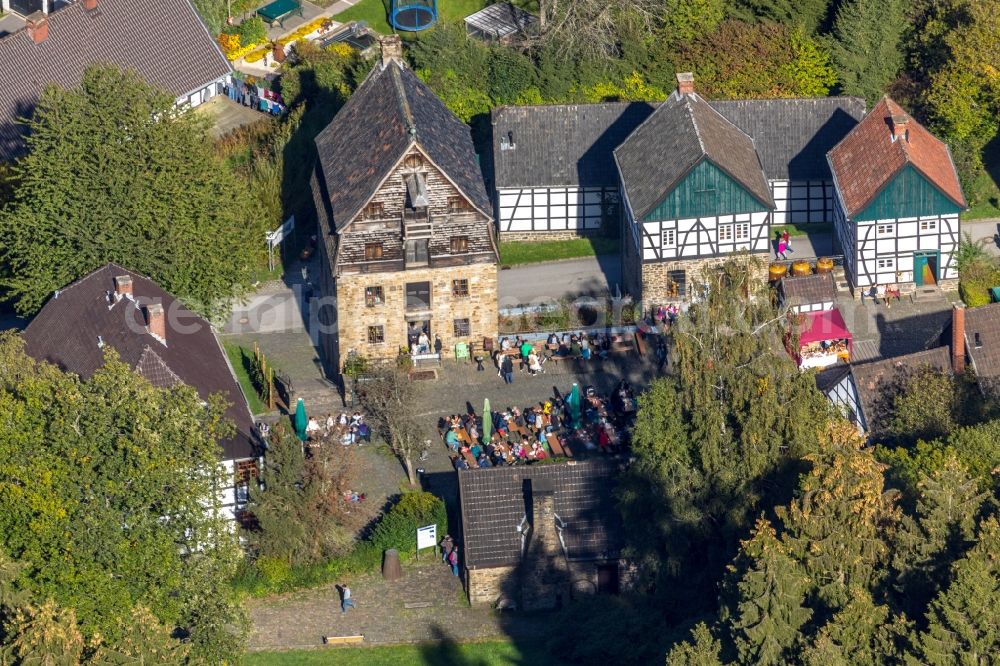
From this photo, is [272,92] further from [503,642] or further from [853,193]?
[503,642]

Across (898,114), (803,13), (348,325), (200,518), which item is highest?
(803,13)

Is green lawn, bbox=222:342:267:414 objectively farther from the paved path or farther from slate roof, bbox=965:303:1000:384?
slate roof, bbox=965:303:1000:384

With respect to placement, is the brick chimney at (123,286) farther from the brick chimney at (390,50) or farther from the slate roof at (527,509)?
the brick chimney at (390,50)

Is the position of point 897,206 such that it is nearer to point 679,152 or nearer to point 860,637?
point 679,152

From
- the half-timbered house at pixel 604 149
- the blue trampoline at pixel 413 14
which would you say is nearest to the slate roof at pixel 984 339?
the half-timbered house at pixel 604 149

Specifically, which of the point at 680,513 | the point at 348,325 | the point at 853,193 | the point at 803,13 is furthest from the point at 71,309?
the point at 803,13

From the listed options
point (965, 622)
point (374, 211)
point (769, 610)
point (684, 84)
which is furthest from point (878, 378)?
point (374, 211)
